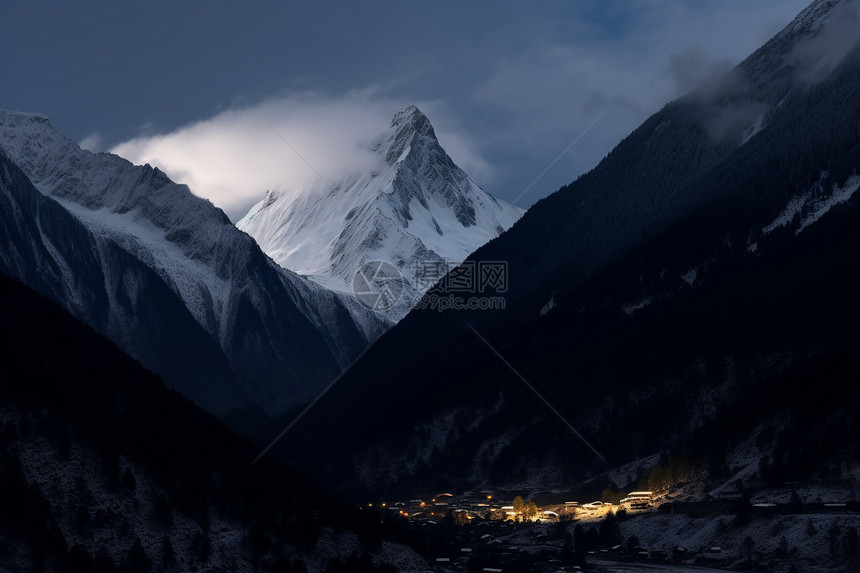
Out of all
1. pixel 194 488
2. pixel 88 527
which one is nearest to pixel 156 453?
pixel 194 488

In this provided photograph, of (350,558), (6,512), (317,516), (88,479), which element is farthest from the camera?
(317,516)

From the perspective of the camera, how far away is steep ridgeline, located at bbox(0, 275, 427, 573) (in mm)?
162250

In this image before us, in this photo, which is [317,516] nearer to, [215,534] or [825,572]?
[215,534]

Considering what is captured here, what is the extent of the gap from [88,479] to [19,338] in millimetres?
34184

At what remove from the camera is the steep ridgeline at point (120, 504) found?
532 feet

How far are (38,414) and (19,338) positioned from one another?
23.4m

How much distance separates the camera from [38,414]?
7047 inches

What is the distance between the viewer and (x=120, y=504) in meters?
173

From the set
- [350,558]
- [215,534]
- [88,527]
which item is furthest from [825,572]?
[88,527]

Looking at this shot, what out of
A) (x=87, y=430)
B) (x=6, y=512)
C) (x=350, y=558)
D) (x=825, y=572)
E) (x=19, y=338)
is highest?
(x=19, y=338)

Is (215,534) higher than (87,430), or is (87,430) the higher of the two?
(87,430)

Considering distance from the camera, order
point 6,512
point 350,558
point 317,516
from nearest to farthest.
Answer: point 6,512 → point 350,558 → point 317,516

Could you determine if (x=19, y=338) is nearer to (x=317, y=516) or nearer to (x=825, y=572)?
(x=317, y=516)

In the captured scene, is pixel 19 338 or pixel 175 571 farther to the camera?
pixel 19 338
